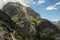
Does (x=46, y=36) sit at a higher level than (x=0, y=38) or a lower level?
higher

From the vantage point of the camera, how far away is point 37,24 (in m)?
178

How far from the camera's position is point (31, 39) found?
13950 centimetres

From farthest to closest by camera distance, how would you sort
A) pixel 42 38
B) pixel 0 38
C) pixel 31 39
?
1. pixel 42 38
2. pixel 31 39
3. pixel 0 38

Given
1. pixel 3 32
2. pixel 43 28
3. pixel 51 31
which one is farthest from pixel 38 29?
pixel 3 32

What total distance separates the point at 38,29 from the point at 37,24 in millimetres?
7989

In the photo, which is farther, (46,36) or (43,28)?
(43,28)

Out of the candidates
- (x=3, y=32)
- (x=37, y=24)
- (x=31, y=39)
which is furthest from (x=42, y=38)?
(x=3, y=32)

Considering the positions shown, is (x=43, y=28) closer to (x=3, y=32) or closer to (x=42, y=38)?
(x=42, y=38)

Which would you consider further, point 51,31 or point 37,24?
point 37,24

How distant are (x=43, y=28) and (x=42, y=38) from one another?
2178 cm

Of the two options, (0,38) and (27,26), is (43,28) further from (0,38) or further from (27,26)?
(0,38)

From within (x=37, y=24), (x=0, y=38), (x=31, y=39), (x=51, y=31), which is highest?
(x=37, y=24)

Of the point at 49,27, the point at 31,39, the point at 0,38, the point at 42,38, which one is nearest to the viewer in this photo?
the point at 0,38

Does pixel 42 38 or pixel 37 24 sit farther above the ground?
pixel 37 24
